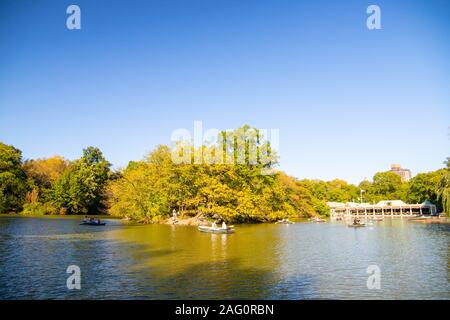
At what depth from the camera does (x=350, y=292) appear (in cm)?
1552

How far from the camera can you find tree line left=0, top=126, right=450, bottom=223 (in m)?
Result: 56.7

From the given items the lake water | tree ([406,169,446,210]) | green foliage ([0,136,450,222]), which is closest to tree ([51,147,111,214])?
green foliage ([0,136,450,222])

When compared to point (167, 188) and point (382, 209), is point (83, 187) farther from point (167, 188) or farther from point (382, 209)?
point (382, 209)

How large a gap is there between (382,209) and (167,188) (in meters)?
61.5

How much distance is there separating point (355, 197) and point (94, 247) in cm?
10167

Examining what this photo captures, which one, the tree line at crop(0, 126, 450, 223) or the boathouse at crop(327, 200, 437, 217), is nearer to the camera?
the tree line at crop(0, 126, 450, 223)

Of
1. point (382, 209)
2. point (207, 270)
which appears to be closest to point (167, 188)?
point (207, 270)

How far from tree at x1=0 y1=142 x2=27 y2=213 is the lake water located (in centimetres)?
4985

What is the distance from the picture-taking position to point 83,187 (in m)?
81.2

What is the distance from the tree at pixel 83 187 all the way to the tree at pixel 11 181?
252 inches

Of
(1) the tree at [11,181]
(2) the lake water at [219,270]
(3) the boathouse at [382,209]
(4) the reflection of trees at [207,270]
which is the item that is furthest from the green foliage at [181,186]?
(4) the reflection of trees at [207,270]

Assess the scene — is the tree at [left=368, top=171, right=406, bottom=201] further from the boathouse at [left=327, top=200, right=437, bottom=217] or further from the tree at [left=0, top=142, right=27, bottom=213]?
the tree at [left=0, top=142, right=27, bottom=213]
